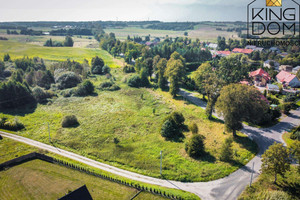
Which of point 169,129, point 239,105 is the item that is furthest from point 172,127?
point 239,105

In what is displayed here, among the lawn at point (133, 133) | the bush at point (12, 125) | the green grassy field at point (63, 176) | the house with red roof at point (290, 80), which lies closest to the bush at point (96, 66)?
the lawn at point (133, 133)

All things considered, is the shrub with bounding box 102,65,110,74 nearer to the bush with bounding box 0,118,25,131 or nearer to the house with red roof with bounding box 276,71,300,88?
the bush with bounding box 0,118,25,131

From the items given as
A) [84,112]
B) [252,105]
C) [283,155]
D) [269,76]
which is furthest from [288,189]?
[269,76]

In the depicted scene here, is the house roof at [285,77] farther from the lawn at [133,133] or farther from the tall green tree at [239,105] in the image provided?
the tall green tree at [239,105]

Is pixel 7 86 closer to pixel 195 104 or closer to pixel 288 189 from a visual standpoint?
pixel 195 104

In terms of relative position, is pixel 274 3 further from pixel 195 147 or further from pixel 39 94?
pixel 39 94

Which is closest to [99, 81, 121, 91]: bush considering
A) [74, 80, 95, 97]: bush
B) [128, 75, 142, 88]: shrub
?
[128, 75, 142, 88]: shrub
